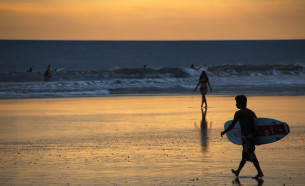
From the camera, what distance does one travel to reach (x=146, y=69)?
2264 inches

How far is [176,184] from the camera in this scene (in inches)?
286

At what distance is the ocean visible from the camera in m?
37.9

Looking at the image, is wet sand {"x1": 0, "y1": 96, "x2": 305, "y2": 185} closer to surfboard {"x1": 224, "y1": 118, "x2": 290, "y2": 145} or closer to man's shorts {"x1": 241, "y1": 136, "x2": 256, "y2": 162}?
man's shorts {"x1": 241, "y1": 136, "x2": 256, "y2": 162}

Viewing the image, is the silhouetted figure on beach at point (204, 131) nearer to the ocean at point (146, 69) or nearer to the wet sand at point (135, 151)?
the wet sand at point (135, 151)

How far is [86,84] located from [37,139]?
28.8 meters

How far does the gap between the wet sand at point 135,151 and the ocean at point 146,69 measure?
1722 cm

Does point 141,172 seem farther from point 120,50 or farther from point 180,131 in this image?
point 120,50

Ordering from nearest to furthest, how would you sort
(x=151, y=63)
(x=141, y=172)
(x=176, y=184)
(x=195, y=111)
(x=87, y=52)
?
(x=176, y=184), (x=141, y=172), (x=195, y=111), (x=151, y=63), (x=87, y=52)

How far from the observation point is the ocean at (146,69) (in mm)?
37938

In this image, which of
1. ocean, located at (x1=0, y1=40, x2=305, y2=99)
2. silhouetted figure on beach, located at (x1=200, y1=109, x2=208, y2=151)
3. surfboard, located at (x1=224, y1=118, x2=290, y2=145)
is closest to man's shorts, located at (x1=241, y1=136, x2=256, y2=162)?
surfboard, located at (x1=224, y1=118, x2=290, y2=145)

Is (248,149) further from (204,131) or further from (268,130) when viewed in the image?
(204,131)

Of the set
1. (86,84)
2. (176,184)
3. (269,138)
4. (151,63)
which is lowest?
(176,184)

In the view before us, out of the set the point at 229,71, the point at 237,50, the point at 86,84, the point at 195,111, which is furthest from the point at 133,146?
the point at 237,50

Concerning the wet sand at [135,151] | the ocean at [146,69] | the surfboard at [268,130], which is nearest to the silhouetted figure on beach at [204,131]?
the wet sand at [135,151]
